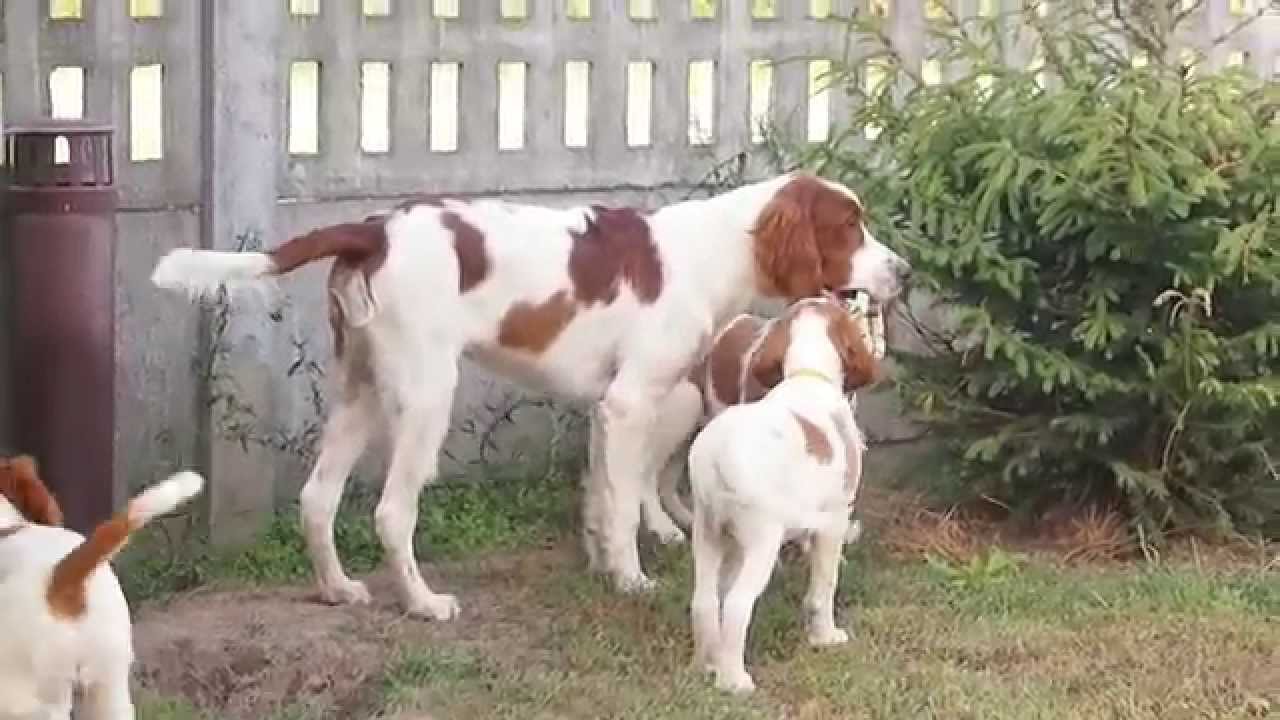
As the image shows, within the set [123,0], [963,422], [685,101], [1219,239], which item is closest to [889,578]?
[963,422]

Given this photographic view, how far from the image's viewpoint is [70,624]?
17.5 feet

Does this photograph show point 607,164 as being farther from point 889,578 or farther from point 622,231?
point 889,578

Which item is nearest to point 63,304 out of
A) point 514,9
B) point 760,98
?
point 514,9

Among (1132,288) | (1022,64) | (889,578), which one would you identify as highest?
(1022,64)

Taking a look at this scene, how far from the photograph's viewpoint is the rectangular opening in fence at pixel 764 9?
30.4ft

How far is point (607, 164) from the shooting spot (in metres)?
9.02

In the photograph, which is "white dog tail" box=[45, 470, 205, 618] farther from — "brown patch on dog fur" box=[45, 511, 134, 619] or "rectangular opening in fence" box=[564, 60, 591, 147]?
"rectangular opening in fence" box=[564, 60, 591, 147]

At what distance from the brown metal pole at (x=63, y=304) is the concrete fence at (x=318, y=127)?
0.70ft

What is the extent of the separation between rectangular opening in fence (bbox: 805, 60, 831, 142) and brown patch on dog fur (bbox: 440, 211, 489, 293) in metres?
2.35

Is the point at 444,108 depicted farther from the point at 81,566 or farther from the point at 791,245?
the point at 81,566

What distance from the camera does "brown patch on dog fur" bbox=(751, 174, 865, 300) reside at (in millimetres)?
7703

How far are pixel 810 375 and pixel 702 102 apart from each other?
2476 millimetres

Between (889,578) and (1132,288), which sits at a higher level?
(1132,288)

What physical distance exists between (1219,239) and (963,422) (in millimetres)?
1078
